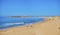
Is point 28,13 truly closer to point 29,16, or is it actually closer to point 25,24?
point 29,16

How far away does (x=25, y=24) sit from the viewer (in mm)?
1666

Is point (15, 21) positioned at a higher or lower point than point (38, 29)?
higher

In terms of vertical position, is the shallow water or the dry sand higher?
the shallow water

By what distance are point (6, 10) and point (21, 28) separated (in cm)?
41

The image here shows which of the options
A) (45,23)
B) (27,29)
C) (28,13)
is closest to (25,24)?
(27,29)

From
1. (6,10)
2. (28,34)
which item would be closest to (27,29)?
(28,34)

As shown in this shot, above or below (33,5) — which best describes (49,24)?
below

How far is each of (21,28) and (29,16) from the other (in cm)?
24

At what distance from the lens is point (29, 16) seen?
1.70 m

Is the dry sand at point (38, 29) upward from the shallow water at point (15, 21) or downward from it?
downward

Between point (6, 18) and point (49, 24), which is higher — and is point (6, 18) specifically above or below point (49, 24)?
above

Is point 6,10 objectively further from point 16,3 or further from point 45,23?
point 45,23

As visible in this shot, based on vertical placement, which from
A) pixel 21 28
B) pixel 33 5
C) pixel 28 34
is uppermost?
pixel 33 5

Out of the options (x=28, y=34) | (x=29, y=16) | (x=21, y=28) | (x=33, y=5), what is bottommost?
(x=28, y=34)
